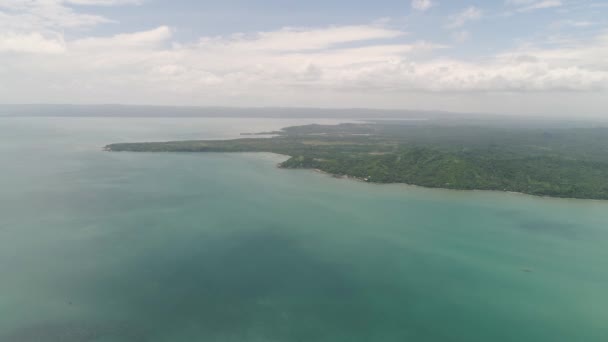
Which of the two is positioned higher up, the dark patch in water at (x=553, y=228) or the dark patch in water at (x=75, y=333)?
the dark patch in water at (x=553, y=228)

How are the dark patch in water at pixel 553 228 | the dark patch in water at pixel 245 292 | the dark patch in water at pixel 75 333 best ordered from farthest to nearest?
1. the dark patch in water at pixel 553 228
2. the dark patch in water at pixel 245 292
3. the dark patch in water at pixel 75 333

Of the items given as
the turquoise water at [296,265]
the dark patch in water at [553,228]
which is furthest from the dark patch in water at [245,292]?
the dark patch in water at [553,228]

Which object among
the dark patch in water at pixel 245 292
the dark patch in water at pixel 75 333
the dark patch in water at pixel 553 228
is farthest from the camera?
the dark patch in water at pixel 553 228

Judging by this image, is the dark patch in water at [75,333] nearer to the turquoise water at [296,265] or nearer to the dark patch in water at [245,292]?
the turquoise water at [296,265]

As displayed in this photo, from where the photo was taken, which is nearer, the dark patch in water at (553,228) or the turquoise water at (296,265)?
the turquoise water at (296,265)

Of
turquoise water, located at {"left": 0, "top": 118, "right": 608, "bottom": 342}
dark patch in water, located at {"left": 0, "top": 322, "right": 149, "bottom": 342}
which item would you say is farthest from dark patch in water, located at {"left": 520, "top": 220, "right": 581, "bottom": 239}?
dark patch in water, located at {"left": 0, "top": 322, "right": 149, "bottom": 342}

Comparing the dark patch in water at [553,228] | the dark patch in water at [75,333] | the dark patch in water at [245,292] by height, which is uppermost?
the dark patch in water at [553,228]

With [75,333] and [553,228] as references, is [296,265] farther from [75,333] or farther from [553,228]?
[553,228]

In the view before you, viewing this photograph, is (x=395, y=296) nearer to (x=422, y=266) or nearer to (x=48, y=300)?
(x=422, y=266)

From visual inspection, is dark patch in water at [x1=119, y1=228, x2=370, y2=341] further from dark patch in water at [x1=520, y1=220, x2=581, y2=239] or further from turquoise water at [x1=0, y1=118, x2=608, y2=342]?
dark patch in water at [x1=520, y1=220, x2=581, y2=239]
